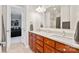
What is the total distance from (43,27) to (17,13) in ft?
1.53

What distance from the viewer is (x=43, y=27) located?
79.7 inches

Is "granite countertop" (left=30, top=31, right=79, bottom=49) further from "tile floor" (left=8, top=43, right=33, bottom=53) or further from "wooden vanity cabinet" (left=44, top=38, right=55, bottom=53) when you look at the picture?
"tile floor" (left=8, top=43, right=33, bottom=53)

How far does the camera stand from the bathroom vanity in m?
1.83

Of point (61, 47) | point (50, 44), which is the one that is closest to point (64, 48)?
point (61, 47)

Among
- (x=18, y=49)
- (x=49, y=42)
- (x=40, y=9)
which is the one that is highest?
(x=40, y=9)

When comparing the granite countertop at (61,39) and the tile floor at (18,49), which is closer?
the granite countertop at (61,39)

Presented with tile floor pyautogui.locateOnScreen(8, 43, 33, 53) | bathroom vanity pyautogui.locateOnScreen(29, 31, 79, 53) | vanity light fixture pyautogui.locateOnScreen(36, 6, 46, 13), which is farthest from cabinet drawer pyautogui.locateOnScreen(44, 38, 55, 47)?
vanity light fixture pyautogui.locateOnScreen(36, 6, 46, 13)

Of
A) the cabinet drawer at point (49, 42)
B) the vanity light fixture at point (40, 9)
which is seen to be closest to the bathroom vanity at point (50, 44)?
the cabinet drawer at point (49, 42)

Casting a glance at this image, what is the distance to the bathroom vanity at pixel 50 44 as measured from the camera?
1.83 meters

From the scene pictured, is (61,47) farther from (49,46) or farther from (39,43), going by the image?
(39,43)

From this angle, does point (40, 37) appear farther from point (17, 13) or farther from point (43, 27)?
point (17, 13)

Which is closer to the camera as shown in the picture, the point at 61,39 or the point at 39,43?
the point at 61,39

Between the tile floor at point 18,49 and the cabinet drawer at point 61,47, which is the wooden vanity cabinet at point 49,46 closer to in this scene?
the cabinet drawer at point 61,47

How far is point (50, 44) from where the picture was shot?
1979mm
